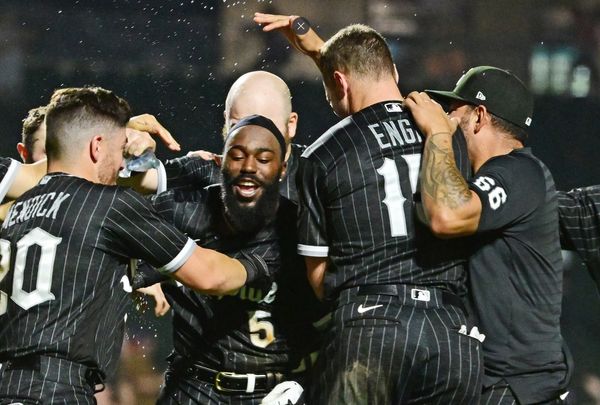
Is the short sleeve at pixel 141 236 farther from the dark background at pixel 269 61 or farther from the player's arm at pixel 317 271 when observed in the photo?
the dark background at pixel 269 61

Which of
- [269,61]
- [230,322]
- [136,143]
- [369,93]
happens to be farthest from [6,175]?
[269,61]

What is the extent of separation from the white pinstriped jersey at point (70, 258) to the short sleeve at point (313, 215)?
15.4 inches

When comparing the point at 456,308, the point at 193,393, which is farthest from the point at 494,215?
the point at 193,393

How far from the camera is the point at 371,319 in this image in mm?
2895

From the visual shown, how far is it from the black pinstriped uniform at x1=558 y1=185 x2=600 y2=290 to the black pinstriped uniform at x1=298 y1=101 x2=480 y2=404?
626mm

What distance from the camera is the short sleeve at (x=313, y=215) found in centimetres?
304

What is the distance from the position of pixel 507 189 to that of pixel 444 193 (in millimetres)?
239

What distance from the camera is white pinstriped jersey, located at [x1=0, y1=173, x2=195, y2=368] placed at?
2.83 metres

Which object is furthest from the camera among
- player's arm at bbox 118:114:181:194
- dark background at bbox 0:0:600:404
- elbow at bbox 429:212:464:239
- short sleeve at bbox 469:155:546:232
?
dark background at bbox 0:0:600:404

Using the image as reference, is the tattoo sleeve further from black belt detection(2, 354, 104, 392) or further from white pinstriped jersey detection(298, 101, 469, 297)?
black belt detection(2, 354, 104, 392)

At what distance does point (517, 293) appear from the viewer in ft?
9.93

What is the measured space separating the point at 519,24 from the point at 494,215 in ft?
15.3

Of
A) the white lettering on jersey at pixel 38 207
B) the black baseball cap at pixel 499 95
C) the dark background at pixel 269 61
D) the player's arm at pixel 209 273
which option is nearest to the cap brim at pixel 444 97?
the black baseball cap at pixel 499 95

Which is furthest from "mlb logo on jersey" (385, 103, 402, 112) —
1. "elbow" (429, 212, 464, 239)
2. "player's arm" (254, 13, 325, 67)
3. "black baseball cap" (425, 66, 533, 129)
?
"player's arm" (254, 13, 325, 67)
